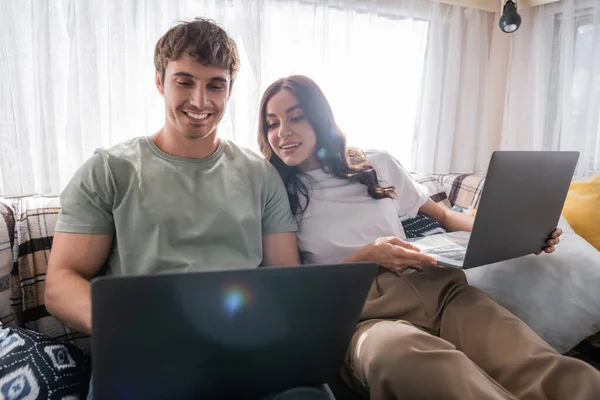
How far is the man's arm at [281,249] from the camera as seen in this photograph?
4.34ft

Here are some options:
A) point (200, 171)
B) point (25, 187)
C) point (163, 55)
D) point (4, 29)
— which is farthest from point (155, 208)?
point (4, 29)

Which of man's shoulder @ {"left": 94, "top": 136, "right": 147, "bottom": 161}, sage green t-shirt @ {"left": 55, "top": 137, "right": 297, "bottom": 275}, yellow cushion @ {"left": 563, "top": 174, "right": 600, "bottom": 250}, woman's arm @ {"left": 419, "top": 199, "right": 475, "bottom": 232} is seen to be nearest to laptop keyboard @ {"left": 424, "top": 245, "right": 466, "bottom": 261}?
woman's arm @ {"left": 419, "top": 199, "right": 475, "bottom": 232}

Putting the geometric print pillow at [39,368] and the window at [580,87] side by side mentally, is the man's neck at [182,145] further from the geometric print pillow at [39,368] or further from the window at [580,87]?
the window at [580,87]

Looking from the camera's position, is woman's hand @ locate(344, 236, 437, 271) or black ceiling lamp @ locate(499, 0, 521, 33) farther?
black ceiling lamp @ locate(499, 0, 521, 33)

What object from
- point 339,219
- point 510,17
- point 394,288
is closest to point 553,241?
point 394,288

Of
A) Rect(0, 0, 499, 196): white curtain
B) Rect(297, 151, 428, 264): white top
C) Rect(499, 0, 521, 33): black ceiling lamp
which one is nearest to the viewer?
Rect(297, 151, 428, 264): white top

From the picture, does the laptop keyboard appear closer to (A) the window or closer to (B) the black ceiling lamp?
(B) the black ceiling lamp

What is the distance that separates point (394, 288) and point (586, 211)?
0.96m

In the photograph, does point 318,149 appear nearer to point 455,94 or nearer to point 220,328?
point 220,328

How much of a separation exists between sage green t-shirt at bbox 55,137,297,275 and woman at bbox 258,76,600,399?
0.73 ft

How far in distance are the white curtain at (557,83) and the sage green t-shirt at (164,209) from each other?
1980 mm

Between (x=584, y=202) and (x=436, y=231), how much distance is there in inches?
22.0

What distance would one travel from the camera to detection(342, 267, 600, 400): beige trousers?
84cm

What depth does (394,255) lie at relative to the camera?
110 cm
